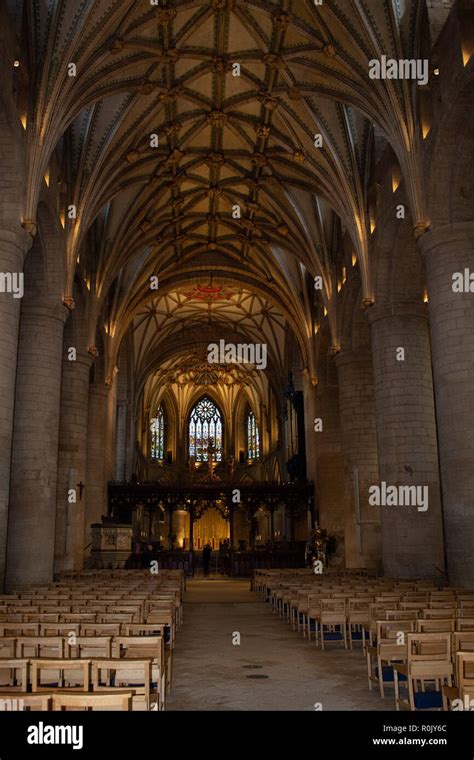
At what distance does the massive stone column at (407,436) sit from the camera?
716 inches

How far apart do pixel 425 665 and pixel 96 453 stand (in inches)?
1003

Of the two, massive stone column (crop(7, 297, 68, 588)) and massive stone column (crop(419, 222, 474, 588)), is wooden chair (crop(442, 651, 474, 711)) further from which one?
massive stone column (crop(7, 297, 68, 588))

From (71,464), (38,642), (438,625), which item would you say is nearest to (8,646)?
(38,642)

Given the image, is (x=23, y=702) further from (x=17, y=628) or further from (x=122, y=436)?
(x=122, y=436)

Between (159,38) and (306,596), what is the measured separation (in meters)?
15.5

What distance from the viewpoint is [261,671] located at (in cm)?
916

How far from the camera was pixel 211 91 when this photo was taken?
22.9 m

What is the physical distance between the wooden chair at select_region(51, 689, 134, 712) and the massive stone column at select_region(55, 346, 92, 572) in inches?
757

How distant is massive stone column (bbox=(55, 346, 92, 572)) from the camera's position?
2270 centimetres

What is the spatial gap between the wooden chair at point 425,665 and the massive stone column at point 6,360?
9.54 meters

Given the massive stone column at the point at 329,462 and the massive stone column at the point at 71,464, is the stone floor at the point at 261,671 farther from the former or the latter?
the massive stone column at the point at 329,462

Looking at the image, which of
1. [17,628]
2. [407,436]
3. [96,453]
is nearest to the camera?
[17,628]

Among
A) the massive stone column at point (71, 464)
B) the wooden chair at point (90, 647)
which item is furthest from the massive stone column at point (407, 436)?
the wooden chair at point (90, 647)

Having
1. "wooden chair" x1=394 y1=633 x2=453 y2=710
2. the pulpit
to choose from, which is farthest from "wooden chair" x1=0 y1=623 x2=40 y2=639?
the pulpit
